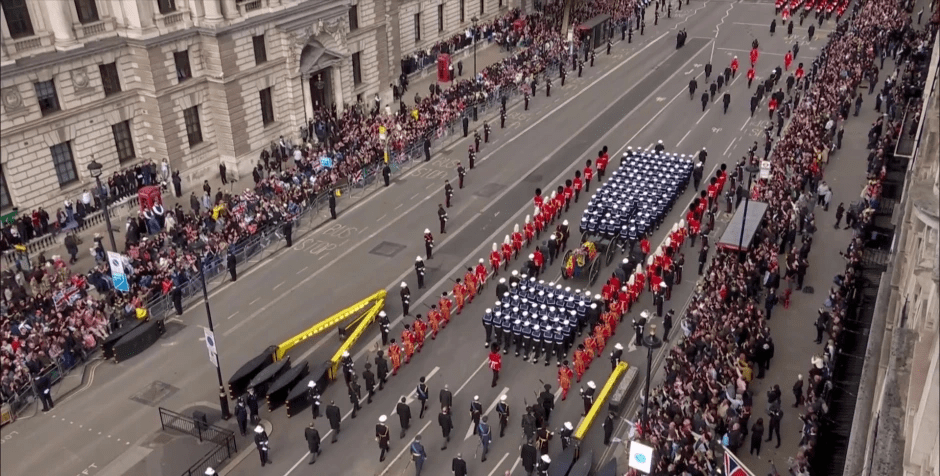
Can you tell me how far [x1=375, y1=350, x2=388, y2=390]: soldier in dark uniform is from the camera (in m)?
27.3

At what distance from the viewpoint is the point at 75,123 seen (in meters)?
37.7

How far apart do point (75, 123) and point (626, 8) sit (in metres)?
48.4

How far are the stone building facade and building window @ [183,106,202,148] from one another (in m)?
0.07

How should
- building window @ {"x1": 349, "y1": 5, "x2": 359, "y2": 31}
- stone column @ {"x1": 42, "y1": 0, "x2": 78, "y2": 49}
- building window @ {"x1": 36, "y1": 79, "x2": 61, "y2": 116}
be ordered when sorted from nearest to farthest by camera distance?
1. stone column @ {"x1": 42, "y1": 0, "x2": 78, "y2": 49}
2. building window @ {"x1": 36, "y1": 79, "x2": 61, "y2": 116}
3. building window @ {"x1": 349, "y1": 5, "x2": 359, "y2": 31}

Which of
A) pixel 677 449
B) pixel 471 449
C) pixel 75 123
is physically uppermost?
pixel 75 123

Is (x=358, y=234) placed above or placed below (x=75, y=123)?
below

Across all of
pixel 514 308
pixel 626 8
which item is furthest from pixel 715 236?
pixel 626 8

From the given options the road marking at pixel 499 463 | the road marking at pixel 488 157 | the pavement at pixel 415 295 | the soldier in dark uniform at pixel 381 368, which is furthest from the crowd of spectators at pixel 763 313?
the road marking at pixel 488 157

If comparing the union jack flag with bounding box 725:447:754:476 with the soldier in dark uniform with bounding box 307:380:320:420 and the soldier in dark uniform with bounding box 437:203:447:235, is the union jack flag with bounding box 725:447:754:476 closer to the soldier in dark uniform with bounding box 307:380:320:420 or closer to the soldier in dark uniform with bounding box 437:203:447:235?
the soldier in dark uniform with bounding box 307:380:320:420

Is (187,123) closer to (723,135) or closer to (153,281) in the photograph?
(153,281)

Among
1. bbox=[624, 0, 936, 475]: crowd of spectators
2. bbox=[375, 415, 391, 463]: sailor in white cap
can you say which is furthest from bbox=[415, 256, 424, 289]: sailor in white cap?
bbox=[624, 0, 936, 475]: crowd of spectators

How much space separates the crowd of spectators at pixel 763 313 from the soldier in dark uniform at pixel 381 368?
27.0 ft

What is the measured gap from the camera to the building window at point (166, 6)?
39753 mm

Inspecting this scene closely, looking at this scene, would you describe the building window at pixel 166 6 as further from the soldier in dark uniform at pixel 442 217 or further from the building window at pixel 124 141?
the soldier in dark uniform at pixel 442 217
